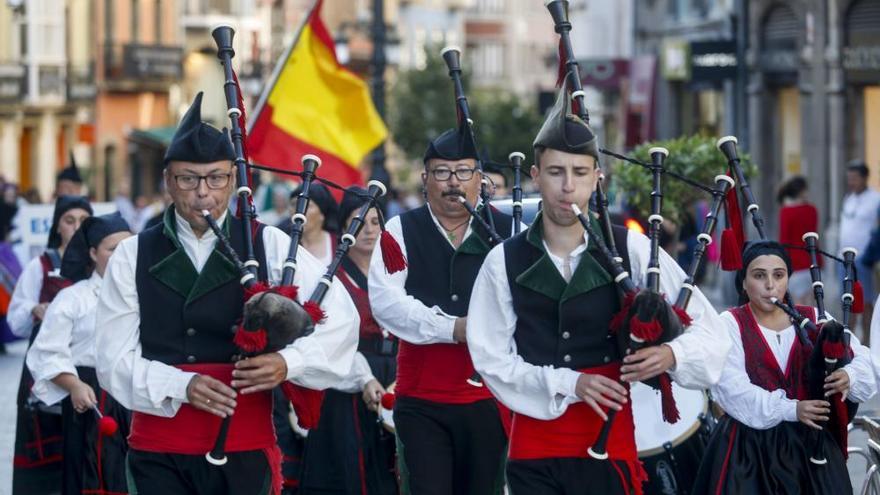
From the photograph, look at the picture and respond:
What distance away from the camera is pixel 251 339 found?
6.55 meters

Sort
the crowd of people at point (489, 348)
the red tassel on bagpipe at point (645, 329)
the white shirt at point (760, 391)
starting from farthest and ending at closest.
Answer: the white shirt at point (760, 391), the crowd of people at point (489, 348), the red tassel on bagpipe at point (645, 329)

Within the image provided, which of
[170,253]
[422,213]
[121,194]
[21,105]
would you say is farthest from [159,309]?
[21,105]

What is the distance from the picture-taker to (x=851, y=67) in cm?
2572

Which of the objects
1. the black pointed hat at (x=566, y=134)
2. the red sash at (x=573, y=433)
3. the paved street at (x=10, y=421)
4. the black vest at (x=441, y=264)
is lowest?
the paved street at (x=10, y=421)

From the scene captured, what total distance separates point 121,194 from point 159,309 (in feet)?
83.1

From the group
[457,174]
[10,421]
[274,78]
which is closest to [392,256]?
[457,174]

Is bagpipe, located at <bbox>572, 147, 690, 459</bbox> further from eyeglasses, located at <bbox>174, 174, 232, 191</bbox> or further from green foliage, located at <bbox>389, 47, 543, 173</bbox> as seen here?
green foliage, located at <bbox>389, 47, 543, 173</bbox>

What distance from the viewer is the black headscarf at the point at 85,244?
1004 cm

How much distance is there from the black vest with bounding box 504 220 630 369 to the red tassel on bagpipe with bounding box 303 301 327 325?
0.64 m

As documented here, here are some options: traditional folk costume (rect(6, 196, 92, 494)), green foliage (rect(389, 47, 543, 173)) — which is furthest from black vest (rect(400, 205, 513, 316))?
green foliage (rect(389, 47, 543, 173))

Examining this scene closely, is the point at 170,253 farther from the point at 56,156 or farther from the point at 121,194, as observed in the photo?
the point at 56,156

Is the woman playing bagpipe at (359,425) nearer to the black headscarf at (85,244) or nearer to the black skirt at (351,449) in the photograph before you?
the black skirt at (351,449)

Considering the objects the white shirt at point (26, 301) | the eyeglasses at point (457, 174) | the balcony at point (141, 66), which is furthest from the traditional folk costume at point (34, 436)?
the balcony at point (141, 66)

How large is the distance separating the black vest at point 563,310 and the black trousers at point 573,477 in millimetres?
325
